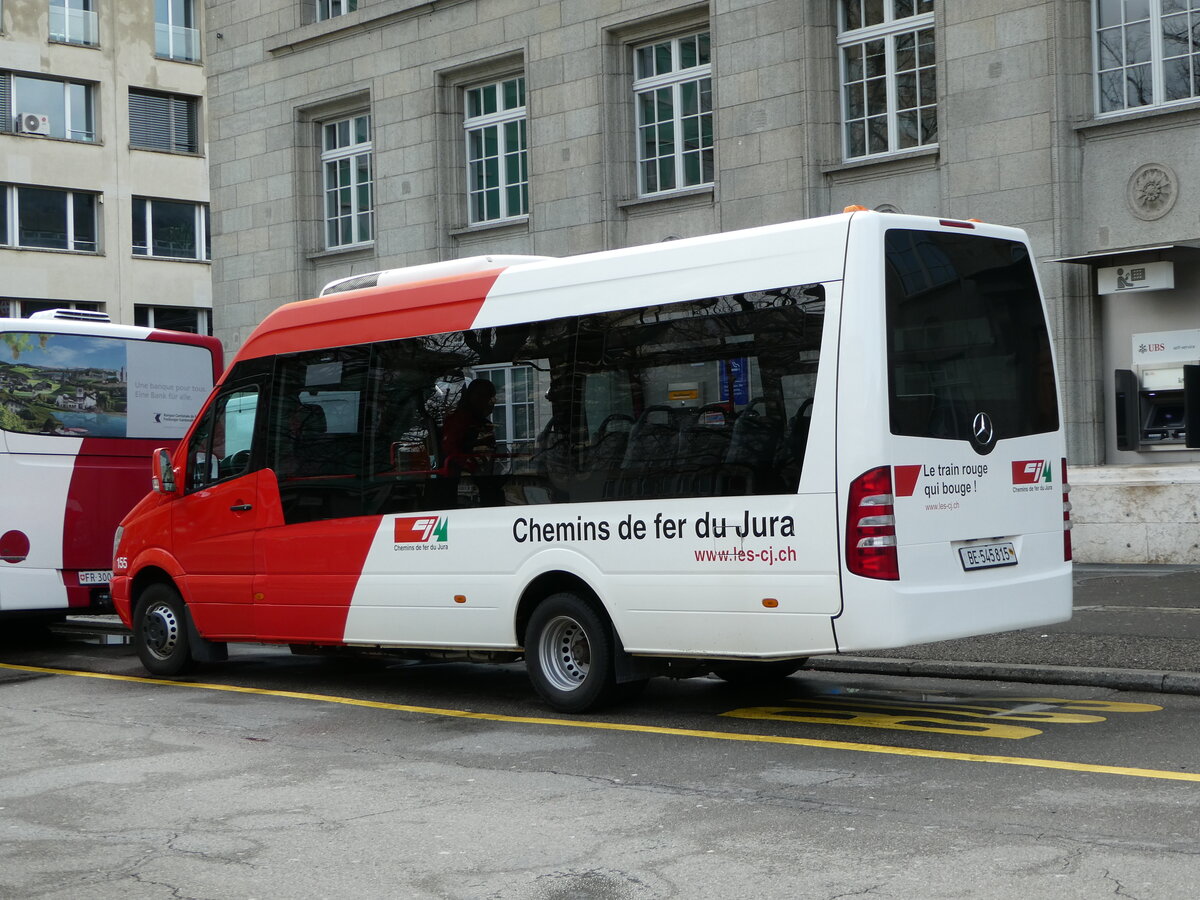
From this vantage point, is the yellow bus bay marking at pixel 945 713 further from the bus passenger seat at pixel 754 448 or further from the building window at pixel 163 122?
the building window at pixel 163 122

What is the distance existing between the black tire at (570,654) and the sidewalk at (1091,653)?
242 centimetres

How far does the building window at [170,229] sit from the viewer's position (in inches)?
1866

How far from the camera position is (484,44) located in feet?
73.3

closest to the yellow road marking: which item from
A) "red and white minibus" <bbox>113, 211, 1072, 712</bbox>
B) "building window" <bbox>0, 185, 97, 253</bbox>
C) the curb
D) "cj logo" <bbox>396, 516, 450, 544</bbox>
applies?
"red and white minibus" <bbox>113, 211, 1072, 712</bbox>

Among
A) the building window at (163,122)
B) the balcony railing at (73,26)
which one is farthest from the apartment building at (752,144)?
the building window at (163,122)

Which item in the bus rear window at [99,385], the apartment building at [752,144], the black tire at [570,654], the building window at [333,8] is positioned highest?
the building window at [333,8]

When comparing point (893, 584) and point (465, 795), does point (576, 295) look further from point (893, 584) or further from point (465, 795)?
point (465, 795)

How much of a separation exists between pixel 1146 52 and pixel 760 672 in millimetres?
9172

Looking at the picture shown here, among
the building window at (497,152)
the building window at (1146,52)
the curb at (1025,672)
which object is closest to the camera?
the curb at (1025,672)

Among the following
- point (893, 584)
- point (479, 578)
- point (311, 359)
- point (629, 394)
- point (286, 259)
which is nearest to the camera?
point (893, 584)

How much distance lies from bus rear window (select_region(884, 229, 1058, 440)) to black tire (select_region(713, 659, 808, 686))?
2.29 m

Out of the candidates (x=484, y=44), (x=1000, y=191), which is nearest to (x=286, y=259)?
(x=484, y=44)

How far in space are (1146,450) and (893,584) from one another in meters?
9.45

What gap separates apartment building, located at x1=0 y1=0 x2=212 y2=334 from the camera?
44250 mm
